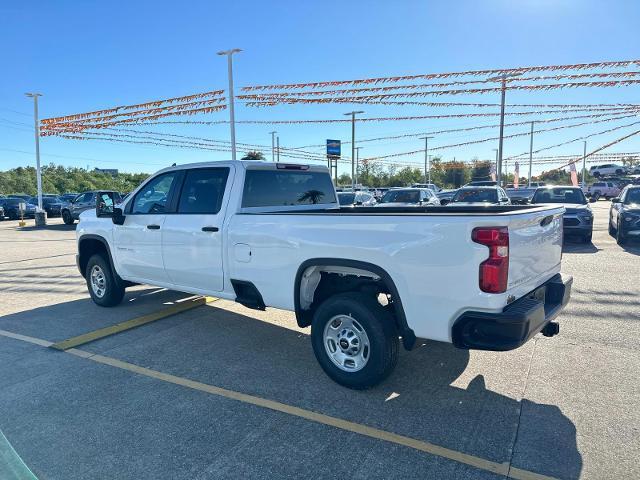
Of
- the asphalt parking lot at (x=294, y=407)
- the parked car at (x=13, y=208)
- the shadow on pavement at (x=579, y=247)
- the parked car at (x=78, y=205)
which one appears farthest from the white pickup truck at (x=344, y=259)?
the parked car at (x=13, y=208)

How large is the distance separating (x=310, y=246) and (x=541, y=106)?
22.1 metres

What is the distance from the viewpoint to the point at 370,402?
3.78 metres

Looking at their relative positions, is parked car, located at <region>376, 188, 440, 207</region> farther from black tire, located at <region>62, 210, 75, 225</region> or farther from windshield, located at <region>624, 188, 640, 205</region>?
black tire, located at <region>62, 210, 75, 225</region>

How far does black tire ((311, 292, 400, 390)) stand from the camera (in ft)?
12.3

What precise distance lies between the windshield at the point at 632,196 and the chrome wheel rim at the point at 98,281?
13245 millimetres

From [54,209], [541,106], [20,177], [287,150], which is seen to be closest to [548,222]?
[541,106]

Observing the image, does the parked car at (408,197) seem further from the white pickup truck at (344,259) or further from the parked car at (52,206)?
the parked car at (52,206)

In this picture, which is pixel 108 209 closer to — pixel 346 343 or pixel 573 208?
pixel 346 343

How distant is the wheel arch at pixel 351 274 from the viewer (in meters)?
3.59

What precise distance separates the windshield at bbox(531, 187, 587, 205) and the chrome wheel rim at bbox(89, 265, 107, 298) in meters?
12.1

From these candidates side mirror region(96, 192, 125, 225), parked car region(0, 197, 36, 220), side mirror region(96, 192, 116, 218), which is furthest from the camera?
parked car region(0, 197, 36, 220)

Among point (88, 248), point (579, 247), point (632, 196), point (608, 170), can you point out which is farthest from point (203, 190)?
point (608, 170)

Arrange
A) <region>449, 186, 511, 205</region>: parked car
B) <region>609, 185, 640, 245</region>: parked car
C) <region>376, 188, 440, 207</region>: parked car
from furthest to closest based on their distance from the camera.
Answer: <region>376, 188, 440, 207</region>: parked car
<region>449, 186, 511, 205</region>: parked car
<region>609, 185, 640, 245</region>: parked car

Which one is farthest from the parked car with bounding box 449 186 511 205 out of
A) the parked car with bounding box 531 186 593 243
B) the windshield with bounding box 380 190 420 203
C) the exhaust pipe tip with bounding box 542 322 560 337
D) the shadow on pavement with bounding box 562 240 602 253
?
the exhaust pipe tip with bounding box 542 322 560 337
